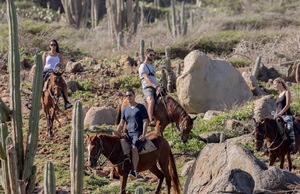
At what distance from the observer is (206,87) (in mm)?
21578

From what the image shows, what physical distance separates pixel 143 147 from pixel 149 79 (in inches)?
149

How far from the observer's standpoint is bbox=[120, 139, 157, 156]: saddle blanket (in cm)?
1346

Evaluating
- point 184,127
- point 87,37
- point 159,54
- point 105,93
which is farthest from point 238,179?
point 87,37

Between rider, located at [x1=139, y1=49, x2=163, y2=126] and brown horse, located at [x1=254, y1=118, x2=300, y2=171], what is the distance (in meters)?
3.02

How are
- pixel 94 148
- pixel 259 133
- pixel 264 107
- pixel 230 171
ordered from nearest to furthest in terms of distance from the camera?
pixel 230 171
pixel 94 148
pixel 259 133
pixel 264 107

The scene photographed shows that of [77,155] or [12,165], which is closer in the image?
[12,165]

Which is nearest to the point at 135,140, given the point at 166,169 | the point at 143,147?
the point at 143,147

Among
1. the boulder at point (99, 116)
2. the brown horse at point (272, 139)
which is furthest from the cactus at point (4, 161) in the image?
the boulder at point (99, 116)

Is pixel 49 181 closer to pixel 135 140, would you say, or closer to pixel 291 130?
pixel 135 140

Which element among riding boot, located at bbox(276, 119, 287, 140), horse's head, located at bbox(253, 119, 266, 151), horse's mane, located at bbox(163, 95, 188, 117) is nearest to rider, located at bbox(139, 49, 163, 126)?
horse's mane, located at bbox(163, 95, 188, 117)

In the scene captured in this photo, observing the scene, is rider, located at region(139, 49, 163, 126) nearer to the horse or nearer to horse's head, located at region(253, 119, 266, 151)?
the horse

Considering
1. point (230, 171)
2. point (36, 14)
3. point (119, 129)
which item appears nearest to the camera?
point (230, 171)

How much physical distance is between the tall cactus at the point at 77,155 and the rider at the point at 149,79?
17.5ft

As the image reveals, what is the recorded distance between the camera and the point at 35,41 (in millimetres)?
29516
